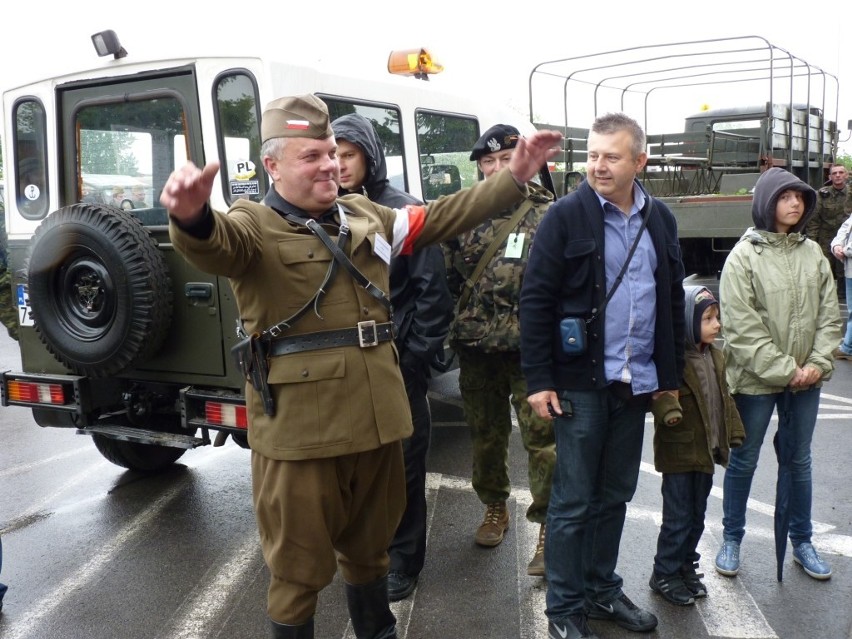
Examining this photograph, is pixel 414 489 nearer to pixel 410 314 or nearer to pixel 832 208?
pixel 410 314

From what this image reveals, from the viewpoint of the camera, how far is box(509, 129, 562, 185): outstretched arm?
2547 millimetres

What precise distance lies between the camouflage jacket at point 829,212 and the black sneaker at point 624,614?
27.8 ft

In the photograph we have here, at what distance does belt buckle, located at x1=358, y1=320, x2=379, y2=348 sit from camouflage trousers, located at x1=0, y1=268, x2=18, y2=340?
350 cm

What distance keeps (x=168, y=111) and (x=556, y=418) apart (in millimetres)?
2821

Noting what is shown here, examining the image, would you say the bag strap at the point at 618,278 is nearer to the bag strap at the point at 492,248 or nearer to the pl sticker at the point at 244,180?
the bag strap at the point at 492,248

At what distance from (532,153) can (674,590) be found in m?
1.96

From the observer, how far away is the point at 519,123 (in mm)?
7273

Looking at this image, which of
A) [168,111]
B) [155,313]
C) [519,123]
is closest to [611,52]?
[519,123]

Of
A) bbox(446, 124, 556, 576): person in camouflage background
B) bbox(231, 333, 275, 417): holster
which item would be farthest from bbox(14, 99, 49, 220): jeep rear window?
bbox(231, 333, 275, 417): holster

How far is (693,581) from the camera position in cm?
357

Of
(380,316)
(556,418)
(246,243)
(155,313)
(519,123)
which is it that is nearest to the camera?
(246,243)

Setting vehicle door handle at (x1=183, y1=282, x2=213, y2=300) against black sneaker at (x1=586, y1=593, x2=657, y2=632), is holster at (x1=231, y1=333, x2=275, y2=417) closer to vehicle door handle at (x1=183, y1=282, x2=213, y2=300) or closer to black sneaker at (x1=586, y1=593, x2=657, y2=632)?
black sneaker at (x1=586, y1=593, x2=657, y2=632)

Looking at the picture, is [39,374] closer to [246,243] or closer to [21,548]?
[21,548]

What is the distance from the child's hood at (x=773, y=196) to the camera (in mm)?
3570
